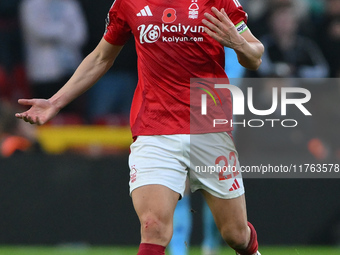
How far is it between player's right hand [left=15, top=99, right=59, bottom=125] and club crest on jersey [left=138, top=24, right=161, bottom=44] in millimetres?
769

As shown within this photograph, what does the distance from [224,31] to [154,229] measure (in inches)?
48.7

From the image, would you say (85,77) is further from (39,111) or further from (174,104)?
(174,104)

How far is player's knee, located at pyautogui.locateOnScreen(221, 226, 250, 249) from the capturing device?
16.6ft

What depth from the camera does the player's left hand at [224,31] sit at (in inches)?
179

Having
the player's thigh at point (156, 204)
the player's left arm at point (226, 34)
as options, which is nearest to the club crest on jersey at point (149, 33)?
the player's left arm at point (226, 34)

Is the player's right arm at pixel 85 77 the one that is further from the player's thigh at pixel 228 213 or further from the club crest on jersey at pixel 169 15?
the player's thigh at pixel 228 213

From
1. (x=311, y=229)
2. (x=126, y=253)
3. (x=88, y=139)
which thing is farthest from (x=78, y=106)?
(x=311, y=229)

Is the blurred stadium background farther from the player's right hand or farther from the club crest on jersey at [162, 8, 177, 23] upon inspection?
the club crest on jersey at [162, 8, 177, 23]

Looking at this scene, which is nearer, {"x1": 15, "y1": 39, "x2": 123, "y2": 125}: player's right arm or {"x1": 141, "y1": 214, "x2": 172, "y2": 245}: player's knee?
{"x1": 141, "y1": 214, "x2": 172, "y2": 245}: player's knee

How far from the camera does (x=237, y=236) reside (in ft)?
16.8

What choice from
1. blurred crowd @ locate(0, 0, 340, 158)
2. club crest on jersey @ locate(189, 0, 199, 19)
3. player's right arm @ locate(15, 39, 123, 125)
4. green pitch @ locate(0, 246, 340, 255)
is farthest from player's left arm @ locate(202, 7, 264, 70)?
blurred crowd @ locate(0, 0, 340, 158)

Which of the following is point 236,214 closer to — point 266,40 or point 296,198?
point 296,198

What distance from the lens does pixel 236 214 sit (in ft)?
16.6

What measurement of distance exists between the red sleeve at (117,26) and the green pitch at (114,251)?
9.28 feet
